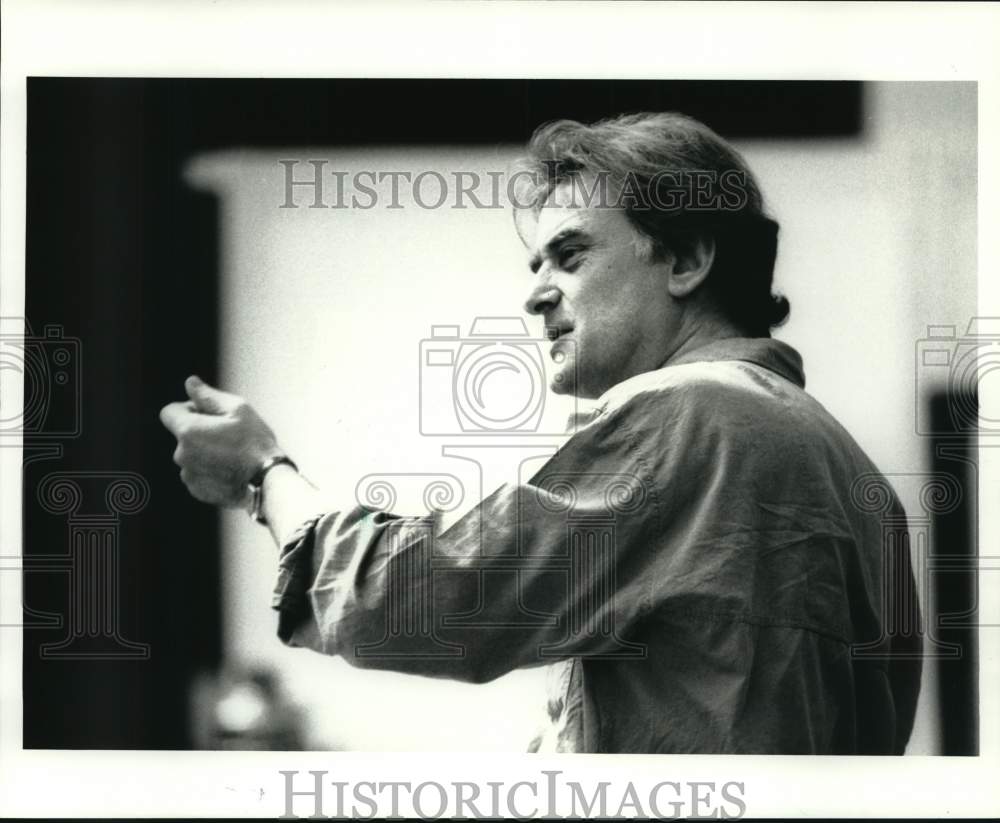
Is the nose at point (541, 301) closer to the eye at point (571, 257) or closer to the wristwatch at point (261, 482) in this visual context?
the eye at point (571, 257)

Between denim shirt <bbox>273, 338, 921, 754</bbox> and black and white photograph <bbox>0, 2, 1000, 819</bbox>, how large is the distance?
0.5 inches

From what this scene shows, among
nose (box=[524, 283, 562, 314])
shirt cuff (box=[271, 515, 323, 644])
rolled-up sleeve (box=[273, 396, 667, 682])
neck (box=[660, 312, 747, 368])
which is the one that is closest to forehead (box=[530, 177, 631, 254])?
nose (box=[524, 283, 562, 314])

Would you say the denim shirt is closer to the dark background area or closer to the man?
the man

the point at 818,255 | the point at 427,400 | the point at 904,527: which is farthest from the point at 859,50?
the point at 427,400

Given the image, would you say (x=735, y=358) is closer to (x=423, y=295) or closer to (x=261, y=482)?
(x=423, y=295)

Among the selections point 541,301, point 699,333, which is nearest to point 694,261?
point 699,333

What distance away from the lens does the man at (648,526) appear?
341 cm

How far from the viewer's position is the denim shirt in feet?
11.2

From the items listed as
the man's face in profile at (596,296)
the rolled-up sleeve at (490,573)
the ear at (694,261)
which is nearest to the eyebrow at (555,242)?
the man's face in profile at (596,296)

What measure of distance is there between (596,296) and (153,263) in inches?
51.4

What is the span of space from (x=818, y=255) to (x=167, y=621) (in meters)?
2.17

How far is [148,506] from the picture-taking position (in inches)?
143

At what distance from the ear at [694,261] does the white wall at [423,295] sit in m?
0.21

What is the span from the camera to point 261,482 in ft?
11.8
